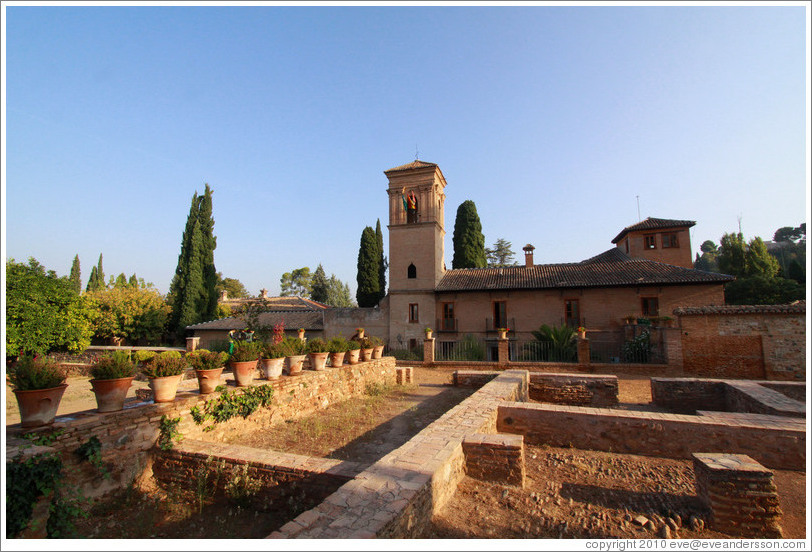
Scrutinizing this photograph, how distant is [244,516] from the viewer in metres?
4.19

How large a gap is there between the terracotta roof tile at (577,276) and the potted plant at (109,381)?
17.9m

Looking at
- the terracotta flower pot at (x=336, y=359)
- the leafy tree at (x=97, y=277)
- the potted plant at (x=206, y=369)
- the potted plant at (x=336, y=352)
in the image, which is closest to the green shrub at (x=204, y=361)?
the potted plant at (x=206, y=369)

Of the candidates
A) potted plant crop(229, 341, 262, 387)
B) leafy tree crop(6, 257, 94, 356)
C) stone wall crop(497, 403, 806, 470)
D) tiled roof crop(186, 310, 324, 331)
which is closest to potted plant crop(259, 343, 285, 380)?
potted plant crop(229, 341, 262, 387)

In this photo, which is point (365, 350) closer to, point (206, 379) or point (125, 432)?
point (206, 379)

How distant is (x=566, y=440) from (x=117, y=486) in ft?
21.2

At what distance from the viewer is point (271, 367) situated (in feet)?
24.5

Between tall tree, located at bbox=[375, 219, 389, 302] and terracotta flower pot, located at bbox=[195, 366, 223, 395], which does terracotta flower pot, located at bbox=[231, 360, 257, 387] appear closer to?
terracotta flower pot, located at bbox=[195, 366, 223, 395]

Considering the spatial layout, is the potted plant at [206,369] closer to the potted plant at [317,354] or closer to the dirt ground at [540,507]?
the dirt ground at [540,507]

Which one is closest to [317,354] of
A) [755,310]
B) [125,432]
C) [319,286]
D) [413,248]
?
[125,432]

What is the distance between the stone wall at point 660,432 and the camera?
17.4 feet

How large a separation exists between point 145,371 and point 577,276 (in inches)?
814

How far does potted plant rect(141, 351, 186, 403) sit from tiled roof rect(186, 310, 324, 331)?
1812 cm

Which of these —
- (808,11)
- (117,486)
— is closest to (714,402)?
(808,11)

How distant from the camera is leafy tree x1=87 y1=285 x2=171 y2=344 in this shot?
81.2ft
